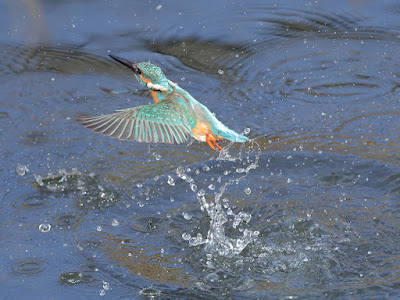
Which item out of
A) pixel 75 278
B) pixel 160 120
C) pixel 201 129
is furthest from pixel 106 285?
pixel 201 129

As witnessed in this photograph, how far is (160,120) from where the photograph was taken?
12.3 feet

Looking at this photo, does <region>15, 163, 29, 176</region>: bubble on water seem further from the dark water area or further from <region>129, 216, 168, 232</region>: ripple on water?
<region>129, 216, 168, 232</region>: ripple on water

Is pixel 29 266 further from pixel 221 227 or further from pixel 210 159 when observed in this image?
pixel 210 159

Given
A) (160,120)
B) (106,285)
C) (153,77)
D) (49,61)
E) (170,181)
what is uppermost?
(153,77)

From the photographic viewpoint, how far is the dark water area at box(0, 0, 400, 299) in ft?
12.6

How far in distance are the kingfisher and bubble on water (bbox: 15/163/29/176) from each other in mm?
1142

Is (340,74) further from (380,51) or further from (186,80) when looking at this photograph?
(186,80)

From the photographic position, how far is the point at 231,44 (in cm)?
613

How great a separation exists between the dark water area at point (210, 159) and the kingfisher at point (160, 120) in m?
0.56

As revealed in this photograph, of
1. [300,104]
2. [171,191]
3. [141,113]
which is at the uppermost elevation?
Answer: [141,113]

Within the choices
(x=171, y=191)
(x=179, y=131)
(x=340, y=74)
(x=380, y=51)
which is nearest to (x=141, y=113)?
(x=179, y=131)

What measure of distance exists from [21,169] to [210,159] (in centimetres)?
132

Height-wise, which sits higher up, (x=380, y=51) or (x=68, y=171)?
(x=380, y=51)

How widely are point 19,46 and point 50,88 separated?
0.72 meters
